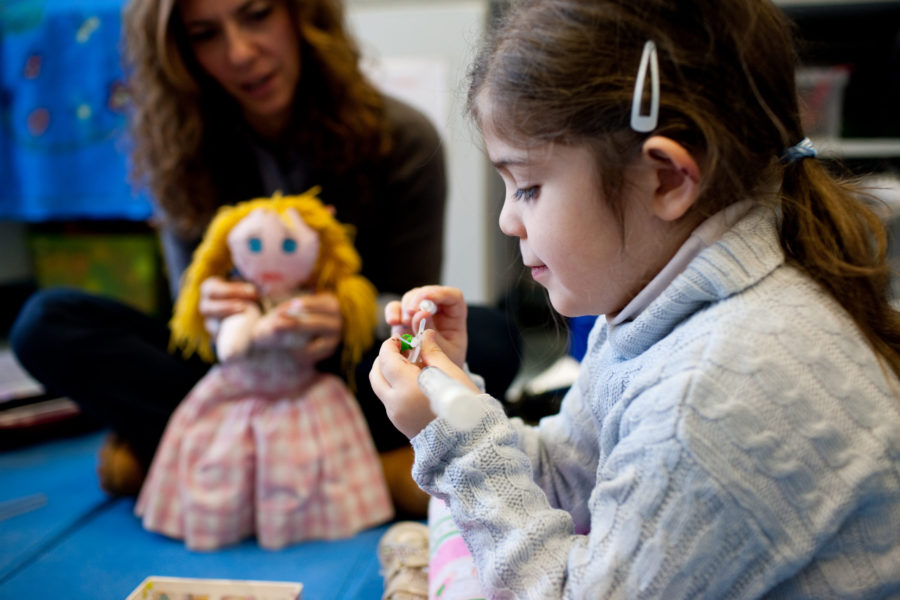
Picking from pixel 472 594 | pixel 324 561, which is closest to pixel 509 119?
pixel 472 594

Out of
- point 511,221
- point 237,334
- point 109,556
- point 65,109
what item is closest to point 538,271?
point 511,221

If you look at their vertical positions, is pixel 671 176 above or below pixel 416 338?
above

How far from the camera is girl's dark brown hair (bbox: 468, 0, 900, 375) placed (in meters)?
0.48

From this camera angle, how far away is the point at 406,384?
0.54m

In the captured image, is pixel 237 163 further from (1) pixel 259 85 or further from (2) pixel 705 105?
(2) pixel 705 105

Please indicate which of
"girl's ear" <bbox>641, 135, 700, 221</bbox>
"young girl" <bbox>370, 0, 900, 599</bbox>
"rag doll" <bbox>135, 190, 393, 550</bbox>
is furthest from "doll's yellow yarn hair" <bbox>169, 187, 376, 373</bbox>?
"girl's ear" <bbox>641, 135, 700, 221</bbox>

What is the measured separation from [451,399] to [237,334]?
18.1 inches

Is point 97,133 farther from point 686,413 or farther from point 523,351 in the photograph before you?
point 686,413

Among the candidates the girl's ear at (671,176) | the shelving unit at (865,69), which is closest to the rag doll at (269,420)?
the girl's ear at (671,176)

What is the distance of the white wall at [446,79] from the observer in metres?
1.61

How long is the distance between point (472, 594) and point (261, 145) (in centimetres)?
76

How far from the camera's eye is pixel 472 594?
1.98ft

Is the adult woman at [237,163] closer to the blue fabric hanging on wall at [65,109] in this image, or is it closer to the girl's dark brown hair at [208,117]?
the girl's dark brown hair at [208,117]

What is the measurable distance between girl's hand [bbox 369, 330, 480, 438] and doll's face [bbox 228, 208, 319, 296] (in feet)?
1.15
